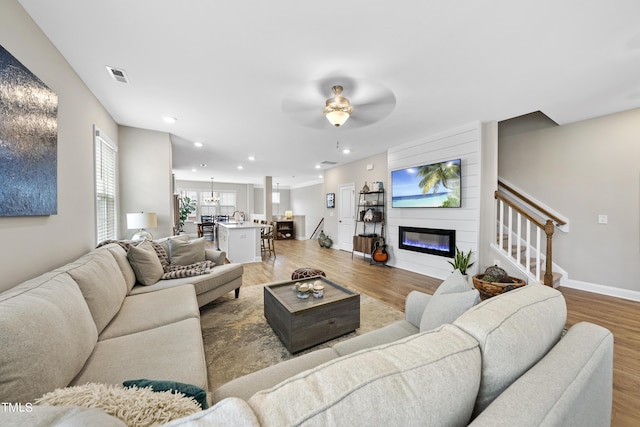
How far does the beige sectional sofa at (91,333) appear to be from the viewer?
2.86ft

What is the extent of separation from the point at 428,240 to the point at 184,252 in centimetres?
397

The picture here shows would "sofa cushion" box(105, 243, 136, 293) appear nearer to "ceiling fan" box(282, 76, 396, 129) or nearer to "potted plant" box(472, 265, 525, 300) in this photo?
"ceiling fan" box(282, 76, 396, 129)

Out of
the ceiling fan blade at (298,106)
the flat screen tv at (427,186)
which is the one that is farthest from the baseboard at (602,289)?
the ceiling fan blade at (298,106)

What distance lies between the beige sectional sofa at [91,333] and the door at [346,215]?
4.90 metres

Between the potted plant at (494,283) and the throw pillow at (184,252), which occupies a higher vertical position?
the throw pillow at (184,252)

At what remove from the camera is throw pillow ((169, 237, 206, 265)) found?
3073 mm

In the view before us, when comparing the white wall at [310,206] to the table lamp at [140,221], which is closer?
the table lamp at [140,221]

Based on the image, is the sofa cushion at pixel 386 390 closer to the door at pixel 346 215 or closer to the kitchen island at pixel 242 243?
the kitchen island at pixel 242 243

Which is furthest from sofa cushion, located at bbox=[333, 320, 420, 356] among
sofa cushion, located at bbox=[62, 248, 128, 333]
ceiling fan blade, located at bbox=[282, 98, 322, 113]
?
ceiling fan blade, located at bbox=[282, 98, 322, 113]

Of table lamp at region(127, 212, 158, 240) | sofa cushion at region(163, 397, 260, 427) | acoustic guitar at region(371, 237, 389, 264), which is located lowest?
acoustic guitar at region(371, 237, 389, 264)

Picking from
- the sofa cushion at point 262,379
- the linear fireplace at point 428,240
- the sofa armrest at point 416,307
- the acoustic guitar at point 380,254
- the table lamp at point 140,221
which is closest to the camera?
the sofa cushion at point 262,379

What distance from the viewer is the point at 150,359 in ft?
4.17

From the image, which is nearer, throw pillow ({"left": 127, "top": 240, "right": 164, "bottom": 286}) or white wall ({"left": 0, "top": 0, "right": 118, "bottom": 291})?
white wall ({"left": 0, "top": 0, "right": 118, "bottom": 291})

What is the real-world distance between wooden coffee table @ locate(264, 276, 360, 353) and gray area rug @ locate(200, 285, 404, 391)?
87 millimetres
